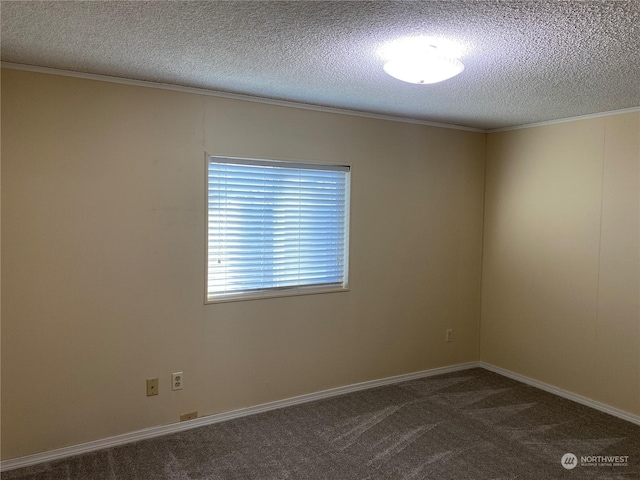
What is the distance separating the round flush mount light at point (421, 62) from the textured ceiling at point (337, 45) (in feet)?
0.28

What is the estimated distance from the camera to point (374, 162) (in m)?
4.09

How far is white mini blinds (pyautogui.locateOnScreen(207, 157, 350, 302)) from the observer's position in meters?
3.44

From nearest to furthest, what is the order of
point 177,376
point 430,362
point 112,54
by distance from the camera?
point 112,54 → point 177,376 → point 430,362

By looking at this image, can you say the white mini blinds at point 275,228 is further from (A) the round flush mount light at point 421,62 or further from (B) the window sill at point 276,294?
(A) the round flush mount light at point 421,62

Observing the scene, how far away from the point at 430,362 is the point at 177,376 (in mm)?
2364

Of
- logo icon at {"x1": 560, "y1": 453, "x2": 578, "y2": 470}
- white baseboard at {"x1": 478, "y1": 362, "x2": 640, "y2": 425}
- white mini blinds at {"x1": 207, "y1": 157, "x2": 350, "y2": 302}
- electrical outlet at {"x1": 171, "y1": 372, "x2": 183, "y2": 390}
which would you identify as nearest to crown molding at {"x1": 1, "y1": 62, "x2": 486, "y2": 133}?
white mini blinds at {"x1": 207, "y1": 157, "x2": 350, "y2": 302}

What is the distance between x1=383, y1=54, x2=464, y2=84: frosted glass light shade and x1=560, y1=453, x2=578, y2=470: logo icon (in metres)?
2.43

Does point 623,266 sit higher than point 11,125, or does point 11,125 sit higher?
point 11,125

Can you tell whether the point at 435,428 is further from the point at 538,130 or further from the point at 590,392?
the point at 538,130

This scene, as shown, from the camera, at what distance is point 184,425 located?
3.33m

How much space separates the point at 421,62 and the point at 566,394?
3143 millimetres

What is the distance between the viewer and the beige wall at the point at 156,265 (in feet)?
9.22

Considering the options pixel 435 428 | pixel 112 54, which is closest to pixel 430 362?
pixel 435 428

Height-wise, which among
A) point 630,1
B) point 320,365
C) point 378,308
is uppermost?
point 630,1
